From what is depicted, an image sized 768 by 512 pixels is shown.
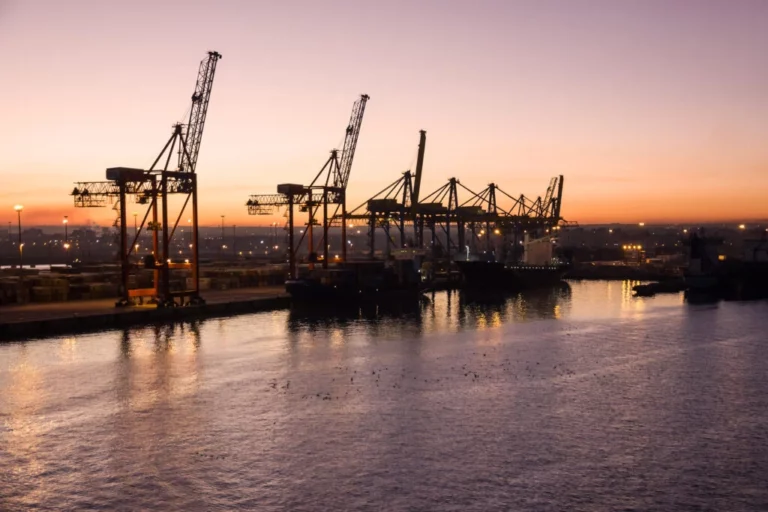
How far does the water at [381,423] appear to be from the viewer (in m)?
17.4

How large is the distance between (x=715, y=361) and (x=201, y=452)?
1034 inches

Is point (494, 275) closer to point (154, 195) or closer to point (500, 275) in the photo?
point (500, 275)

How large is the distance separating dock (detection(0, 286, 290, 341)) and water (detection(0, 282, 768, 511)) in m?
2.75

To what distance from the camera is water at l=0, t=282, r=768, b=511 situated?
17359mm

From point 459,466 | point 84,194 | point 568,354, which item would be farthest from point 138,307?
point 459,466

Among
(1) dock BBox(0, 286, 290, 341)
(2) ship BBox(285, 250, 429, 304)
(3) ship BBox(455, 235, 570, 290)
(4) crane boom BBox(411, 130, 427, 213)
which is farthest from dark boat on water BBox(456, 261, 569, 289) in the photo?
(1) dock BBox(0, 286, 290, 341)

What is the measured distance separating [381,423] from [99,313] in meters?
31.5

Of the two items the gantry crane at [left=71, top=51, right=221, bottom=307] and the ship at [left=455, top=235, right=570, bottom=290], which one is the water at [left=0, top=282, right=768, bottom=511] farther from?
the ship at [left=455, top=235, right=570, bottom=290]

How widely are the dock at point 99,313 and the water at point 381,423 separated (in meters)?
2.75

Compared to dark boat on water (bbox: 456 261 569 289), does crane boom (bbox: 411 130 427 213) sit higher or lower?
higher

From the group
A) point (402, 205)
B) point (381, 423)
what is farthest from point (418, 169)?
point (381, 423)

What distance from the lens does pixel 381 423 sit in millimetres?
23609

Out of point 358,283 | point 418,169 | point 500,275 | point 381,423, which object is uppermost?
point 418,169

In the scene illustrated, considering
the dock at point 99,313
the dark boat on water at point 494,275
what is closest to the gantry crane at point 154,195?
the dock at point 99,313
